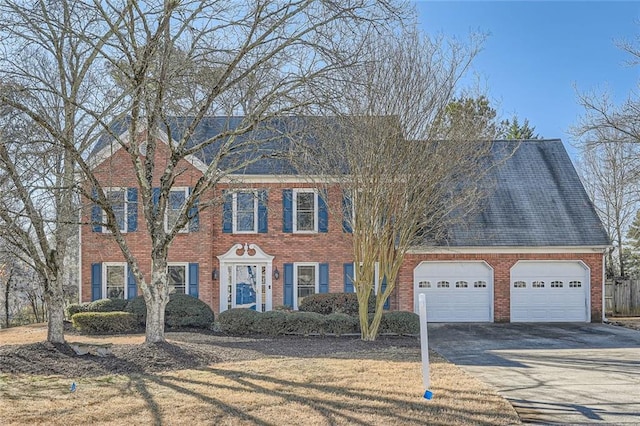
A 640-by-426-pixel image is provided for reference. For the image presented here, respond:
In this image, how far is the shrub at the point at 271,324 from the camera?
15.6 m

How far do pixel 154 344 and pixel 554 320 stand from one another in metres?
14.2

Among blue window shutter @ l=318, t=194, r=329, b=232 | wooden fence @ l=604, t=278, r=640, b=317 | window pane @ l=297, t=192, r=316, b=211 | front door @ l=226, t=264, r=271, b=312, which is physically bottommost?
wooden fence @ l=604, t=278, r=640, b=317

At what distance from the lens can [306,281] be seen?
20.0m

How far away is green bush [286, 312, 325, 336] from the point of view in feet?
50.6

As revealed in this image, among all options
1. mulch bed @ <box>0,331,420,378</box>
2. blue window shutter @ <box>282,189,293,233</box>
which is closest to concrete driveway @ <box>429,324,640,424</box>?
mulch bed @ <box>0,331,420,378</box>

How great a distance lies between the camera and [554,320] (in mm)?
19547

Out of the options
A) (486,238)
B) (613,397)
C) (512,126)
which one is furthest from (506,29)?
(512,126)

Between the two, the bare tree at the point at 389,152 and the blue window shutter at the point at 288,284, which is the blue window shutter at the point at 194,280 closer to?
the blue window shutter at the point at 288,284

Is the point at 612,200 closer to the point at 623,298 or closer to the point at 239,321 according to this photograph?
the point at 623,298

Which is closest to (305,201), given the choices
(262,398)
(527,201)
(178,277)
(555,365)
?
(178,277)

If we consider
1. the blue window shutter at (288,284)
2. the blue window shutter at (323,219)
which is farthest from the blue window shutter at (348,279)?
the blue window shutter at (288,284)

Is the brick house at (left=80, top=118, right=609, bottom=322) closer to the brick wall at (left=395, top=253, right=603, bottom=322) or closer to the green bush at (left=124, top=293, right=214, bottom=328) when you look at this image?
the brick wall at (left=395, top=253, right=603, bottom=322)

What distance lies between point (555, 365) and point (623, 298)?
47.3 feet

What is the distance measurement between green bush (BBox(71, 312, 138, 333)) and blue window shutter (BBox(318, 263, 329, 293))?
6.48m
